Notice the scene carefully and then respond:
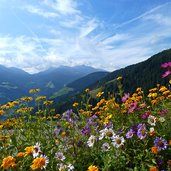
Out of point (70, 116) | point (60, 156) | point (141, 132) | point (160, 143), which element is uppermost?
point (70, 116)

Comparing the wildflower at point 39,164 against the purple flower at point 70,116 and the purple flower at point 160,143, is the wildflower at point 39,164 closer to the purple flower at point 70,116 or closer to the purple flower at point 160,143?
the purple flower at point 160,143

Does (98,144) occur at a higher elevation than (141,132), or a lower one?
lower

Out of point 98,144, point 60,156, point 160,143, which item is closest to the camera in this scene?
point 160,143

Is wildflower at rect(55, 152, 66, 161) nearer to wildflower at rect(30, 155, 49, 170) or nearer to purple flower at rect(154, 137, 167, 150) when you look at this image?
wildflower at rect(30, 155, 49, 170)

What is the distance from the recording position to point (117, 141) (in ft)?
16.2

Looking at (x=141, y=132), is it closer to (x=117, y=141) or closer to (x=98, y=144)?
(x=117, y=141)

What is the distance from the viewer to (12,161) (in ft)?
14.6

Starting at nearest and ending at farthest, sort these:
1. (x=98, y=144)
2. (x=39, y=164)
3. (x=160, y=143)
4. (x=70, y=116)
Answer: (x=39, y=164) → (x=160, y=143) → (x=98, y=144) → (x=70, y=116)

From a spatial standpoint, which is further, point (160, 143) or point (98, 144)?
point (98, 144)

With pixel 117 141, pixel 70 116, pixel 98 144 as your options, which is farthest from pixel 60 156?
pixel 70 116

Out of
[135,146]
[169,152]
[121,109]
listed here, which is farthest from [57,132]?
[169,152]

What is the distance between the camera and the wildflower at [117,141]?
192 inches

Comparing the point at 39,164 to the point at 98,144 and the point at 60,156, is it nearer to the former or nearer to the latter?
the point at 60,156

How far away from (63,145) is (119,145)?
1259 millimetres
